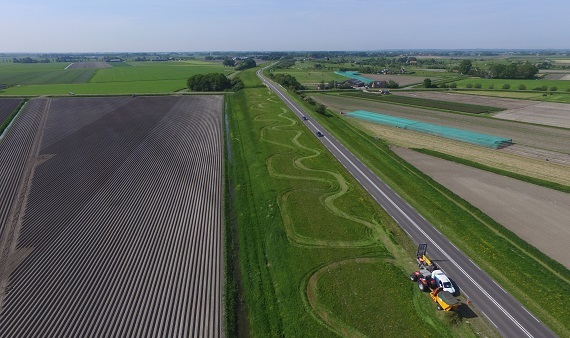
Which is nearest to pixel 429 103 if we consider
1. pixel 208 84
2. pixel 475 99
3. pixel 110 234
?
pixel 475 99

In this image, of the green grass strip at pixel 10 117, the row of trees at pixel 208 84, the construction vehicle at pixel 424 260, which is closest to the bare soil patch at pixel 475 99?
the row of trees at pixel 208 84

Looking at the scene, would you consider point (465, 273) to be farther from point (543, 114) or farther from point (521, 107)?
point (521, 107)

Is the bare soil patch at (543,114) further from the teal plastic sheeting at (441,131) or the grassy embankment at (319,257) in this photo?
the grassy embankment at (319,257)

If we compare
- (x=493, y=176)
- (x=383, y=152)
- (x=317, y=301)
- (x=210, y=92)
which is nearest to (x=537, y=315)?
(x=317, y=301)

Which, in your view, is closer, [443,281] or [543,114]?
[443,281]

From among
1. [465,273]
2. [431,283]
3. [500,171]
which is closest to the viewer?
[431,283]

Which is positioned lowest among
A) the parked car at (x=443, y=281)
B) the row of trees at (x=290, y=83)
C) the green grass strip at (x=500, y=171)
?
the parked car at (x=443, y=281)
